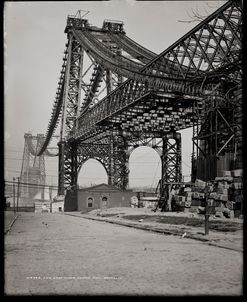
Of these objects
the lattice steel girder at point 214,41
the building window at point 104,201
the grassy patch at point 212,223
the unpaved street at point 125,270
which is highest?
the lattice steel girder at point 214,41

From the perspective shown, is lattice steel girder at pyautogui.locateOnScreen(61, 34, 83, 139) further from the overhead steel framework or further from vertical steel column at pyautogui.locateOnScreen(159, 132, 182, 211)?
vertical steel column at pyautogui.locateOnScreen(159, 132, 182, 211)

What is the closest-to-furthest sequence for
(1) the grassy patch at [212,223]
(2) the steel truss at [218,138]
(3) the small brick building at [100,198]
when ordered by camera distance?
(1) the grassy patch at [212,223]
(2) the steel truss at [218,138]
(3) the small brick building at [100,198]

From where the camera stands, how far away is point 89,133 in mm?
43281

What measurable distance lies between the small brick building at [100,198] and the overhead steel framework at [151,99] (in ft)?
5.60

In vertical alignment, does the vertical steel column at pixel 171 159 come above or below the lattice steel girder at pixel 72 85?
below

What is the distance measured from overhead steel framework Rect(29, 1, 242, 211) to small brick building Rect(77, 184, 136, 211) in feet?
5.60

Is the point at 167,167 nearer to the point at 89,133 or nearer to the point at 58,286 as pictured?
the point at 89,133

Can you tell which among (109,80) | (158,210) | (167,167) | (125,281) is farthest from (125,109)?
(125,281)

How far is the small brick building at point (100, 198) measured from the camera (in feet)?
164

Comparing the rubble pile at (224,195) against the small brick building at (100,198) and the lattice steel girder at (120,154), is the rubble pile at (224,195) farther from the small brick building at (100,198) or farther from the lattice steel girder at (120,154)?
the small brick building at (100,198)

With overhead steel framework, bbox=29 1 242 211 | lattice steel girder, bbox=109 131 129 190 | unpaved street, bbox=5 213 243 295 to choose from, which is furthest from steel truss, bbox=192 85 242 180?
lattice steel girder, bbox=109 131 129 190

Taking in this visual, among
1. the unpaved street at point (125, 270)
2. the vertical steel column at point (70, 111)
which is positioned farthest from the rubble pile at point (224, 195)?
the vertical steel column at point (70, 111)

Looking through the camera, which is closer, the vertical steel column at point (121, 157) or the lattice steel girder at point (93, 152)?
the vertical steel column at point (121, 157)
